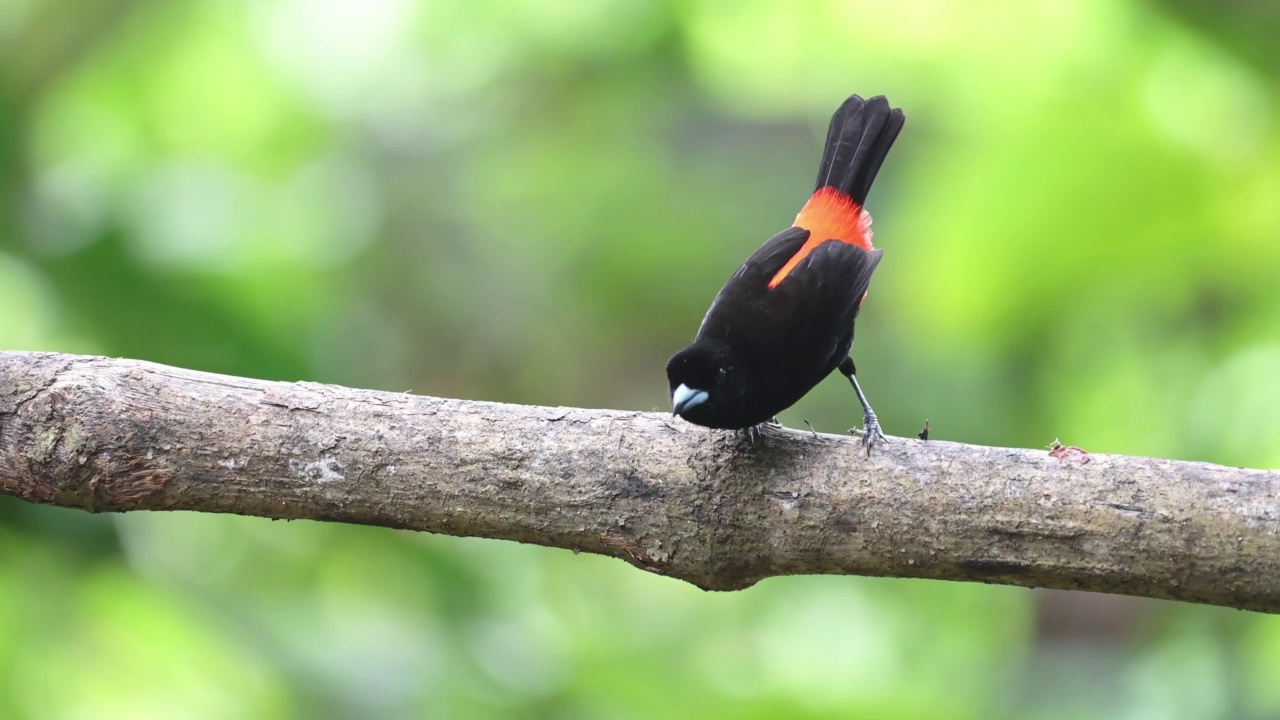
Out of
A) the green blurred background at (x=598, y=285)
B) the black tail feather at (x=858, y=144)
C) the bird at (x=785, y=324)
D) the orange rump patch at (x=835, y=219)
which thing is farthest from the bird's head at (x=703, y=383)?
the green blurred background at (x=598, y=285)

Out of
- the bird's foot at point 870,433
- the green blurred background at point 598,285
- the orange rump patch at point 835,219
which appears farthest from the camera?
the green blurred background at point 598,285

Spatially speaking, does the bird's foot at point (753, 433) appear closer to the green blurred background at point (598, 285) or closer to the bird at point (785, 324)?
the bird at point (785, 324)

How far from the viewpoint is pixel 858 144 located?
304 centimetres

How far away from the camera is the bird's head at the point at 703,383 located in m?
2.26

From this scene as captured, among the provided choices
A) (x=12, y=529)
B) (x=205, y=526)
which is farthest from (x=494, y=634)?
(x=12, y=529)

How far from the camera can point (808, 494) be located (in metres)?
2.17

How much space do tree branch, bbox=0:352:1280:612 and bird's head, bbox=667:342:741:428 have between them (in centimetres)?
5

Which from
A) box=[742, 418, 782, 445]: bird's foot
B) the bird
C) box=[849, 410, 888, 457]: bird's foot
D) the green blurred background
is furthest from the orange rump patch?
the green blurred background

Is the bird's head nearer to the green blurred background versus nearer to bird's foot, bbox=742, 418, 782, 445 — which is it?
bird's foot, bbox=742, 418, 782, 445

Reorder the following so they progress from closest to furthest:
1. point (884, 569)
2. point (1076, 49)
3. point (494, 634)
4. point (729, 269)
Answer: point (884, 569) → point (494, 634) → point (1076, 49) → point (729, 269)

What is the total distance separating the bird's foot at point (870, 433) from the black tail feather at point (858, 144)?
29.1 inches

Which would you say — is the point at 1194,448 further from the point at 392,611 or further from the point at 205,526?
the point at 205,526

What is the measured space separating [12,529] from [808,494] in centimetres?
270

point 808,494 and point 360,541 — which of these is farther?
point 360,541
